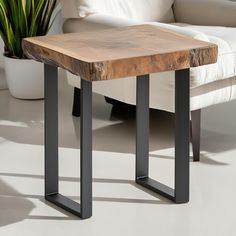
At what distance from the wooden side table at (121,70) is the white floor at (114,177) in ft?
0.26

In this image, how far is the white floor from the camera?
2605 millimetres

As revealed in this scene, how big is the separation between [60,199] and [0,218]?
9.2 inches

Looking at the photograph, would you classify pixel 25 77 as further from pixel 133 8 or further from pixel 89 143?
pixel 89 143

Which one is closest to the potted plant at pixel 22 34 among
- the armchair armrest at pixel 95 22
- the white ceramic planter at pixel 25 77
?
the white ceramic planter at pixel 25 77

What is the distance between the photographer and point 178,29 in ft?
10.4

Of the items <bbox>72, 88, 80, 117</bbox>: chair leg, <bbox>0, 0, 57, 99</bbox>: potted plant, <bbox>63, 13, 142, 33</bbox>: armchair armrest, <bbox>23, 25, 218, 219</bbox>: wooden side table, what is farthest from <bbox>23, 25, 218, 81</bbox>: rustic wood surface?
<bbox>0, 0, 57, 99</bbox>: potted plant

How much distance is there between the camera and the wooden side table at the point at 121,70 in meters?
2.44

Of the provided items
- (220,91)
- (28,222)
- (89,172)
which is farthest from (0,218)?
(220,91)

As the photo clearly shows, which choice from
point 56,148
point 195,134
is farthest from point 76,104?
point 56,148

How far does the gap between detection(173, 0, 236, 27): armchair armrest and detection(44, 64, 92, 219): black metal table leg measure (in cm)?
132

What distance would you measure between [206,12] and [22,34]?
89cm

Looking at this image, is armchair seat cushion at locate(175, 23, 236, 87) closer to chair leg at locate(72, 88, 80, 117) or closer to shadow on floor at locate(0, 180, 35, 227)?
chair leg at locate(72, 88, 80, 117)

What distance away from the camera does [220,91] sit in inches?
128

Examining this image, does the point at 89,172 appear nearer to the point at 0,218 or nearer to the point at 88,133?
the point at 88,133
